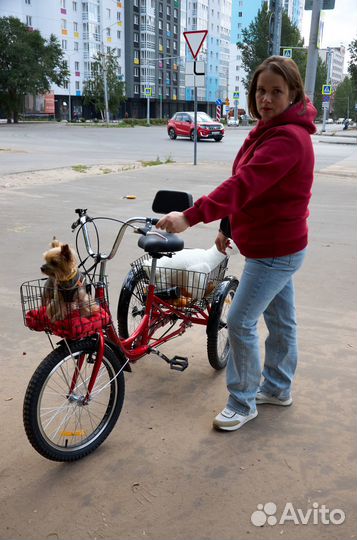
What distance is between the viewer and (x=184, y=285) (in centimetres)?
330

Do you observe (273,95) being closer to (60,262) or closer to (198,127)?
(60,262)

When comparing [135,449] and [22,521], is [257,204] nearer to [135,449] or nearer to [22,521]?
[135,449]

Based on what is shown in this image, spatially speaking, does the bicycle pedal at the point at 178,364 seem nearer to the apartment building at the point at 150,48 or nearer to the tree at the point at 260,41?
the tree at the point at 260,41

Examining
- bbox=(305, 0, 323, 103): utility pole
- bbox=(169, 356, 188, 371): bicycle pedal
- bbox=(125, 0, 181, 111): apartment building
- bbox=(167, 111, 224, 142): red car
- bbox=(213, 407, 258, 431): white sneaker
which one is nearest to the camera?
bbox=(213, 407, 258, 431): white sneaker

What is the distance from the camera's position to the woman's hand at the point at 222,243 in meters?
3.20

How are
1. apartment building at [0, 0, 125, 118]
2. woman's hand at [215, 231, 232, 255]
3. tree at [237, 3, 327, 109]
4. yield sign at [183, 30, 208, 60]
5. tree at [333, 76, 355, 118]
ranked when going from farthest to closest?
tree at [333, 76, 355, 118] → apartment building at [0, 0, 125, 118] → tree at [237, 3, 327, 109] → yield sign at [183, 30, 208, 60] → woman's hand at [215, 231, 232, 255]

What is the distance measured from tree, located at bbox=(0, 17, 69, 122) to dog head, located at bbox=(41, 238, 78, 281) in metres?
58.5

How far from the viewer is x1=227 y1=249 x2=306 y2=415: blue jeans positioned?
8.94 feet

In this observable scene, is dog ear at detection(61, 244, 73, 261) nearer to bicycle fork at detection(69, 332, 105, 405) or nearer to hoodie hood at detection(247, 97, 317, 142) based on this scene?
bicycle fork at detection(69, 332, 105, 405)

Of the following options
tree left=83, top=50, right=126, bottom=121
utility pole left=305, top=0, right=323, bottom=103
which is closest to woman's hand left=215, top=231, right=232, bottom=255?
utility pole left=305, top=0, right=323, bottom=103

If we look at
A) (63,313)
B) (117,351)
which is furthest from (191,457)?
(63,313)

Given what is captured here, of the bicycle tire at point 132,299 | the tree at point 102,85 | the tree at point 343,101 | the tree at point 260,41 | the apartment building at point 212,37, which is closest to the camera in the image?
the bicycle tire at point 132,299

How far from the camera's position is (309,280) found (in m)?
5.61

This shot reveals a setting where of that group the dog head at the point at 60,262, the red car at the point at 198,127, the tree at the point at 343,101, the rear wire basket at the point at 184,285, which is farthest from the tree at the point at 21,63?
the tree at the point at 343,101
